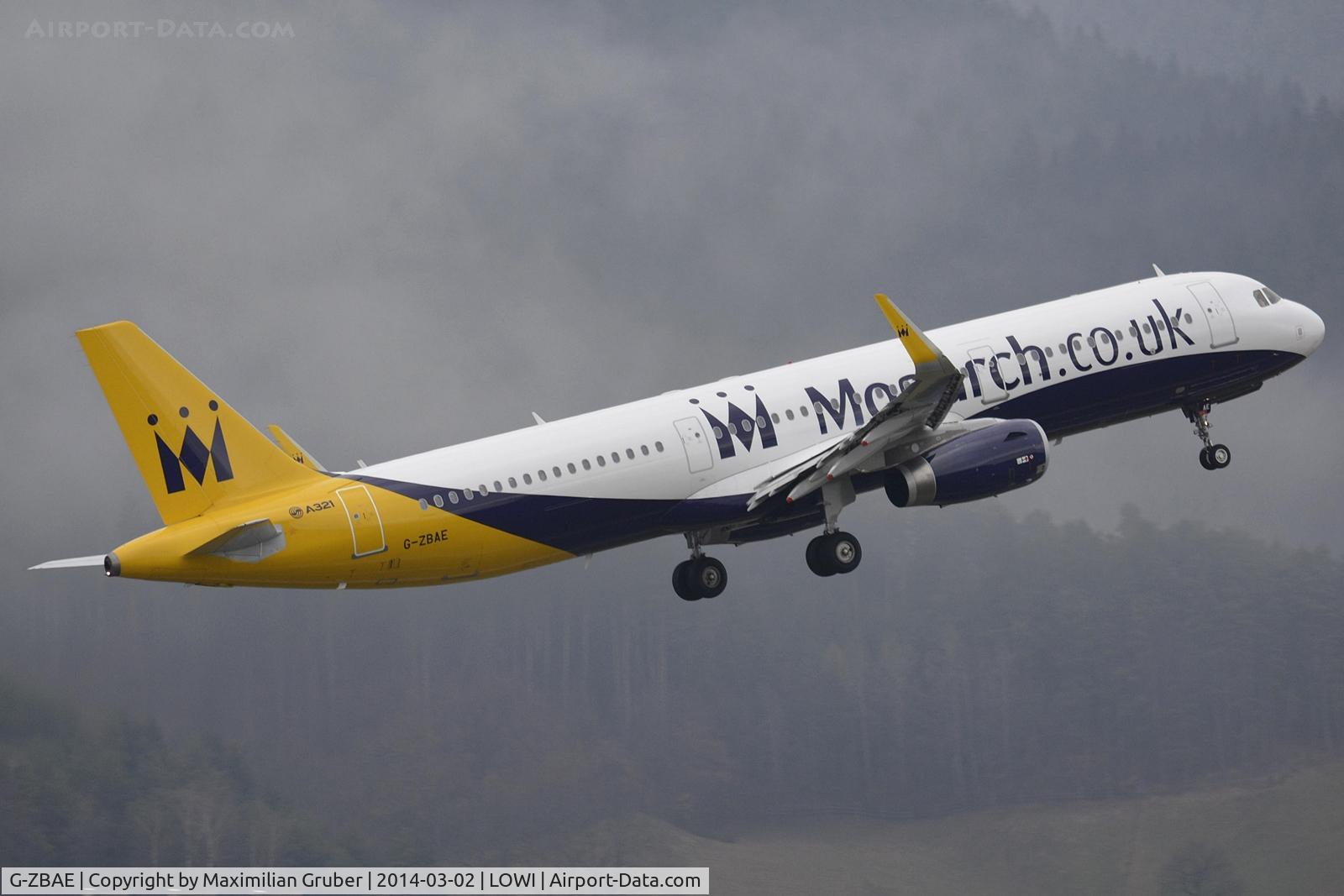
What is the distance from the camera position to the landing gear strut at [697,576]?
5103cm

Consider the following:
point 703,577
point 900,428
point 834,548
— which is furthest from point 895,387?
point 703,577

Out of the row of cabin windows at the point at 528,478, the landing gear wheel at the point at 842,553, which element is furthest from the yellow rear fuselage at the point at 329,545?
the landing gear wheel at the point at 842,553

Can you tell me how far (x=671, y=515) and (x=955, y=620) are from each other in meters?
68.6

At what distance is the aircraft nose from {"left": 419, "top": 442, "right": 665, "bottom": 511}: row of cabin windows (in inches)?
838

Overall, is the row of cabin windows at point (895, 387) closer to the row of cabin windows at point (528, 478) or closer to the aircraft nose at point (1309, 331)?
the row of cabin windows at point (528, 478)

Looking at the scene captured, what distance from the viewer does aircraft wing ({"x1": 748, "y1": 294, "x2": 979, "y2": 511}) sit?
43344 millimetres

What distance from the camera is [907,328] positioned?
43094 millimetres

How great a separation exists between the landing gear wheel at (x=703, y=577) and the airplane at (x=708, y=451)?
0.19 feet

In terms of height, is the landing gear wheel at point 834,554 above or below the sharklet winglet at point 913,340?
below

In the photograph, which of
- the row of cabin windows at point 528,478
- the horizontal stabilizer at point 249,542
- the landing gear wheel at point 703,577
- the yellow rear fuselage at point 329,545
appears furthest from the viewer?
the landing gear wheel at point 703,577

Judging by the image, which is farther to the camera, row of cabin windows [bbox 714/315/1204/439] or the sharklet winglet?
row of cabin windows [bbox 714/315/1204/439]

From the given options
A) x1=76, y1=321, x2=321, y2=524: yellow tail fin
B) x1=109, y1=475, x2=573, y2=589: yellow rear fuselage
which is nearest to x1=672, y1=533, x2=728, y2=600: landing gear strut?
x1=109, y1=475, x2=573, y2=589: yellow rear fuselage

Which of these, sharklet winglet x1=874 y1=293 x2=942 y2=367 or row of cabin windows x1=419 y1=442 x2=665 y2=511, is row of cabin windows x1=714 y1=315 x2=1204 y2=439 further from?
sharklet winglet x1=874 y1=293 x2=942 y2=367

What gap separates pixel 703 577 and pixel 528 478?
27.8 feet
